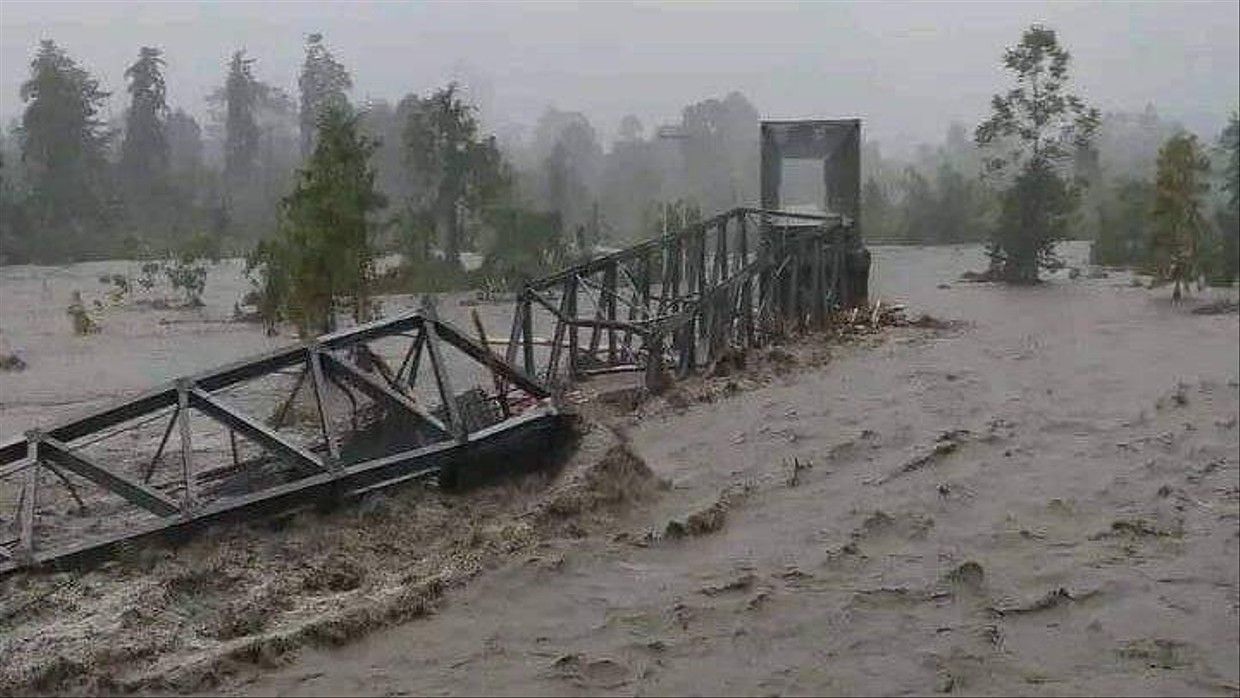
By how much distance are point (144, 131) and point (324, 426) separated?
52.2 m

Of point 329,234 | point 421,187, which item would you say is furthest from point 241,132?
point 329,234

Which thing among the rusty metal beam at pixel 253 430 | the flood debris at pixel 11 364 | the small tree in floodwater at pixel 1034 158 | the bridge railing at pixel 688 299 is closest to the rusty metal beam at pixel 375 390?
the rusty metal beam at pixel 253 430

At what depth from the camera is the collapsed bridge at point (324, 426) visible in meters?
8.14

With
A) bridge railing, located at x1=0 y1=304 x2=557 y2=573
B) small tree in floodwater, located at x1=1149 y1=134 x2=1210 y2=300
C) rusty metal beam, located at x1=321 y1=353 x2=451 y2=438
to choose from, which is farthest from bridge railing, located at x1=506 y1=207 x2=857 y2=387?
small tree in floodwater, located at x1=1149 y1=134 x2=1210 y2=300

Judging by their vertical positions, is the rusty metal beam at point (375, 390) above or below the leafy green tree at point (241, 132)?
below

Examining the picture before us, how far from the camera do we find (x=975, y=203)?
47219mm

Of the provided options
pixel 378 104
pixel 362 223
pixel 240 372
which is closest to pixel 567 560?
pixel 240 372

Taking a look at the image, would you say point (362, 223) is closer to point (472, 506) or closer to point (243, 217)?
point (472, 506)

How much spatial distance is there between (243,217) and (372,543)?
52.5 meters

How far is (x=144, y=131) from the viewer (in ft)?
185

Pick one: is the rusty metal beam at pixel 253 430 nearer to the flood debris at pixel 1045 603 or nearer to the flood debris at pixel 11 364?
the flood debris at pixel 1045 603

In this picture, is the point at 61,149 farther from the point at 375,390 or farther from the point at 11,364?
the point at 375,390

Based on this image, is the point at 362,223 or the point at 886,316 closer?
the point at 362,223

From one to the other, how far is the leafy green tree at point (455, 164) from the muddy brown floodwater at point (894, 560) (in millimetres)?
21465
